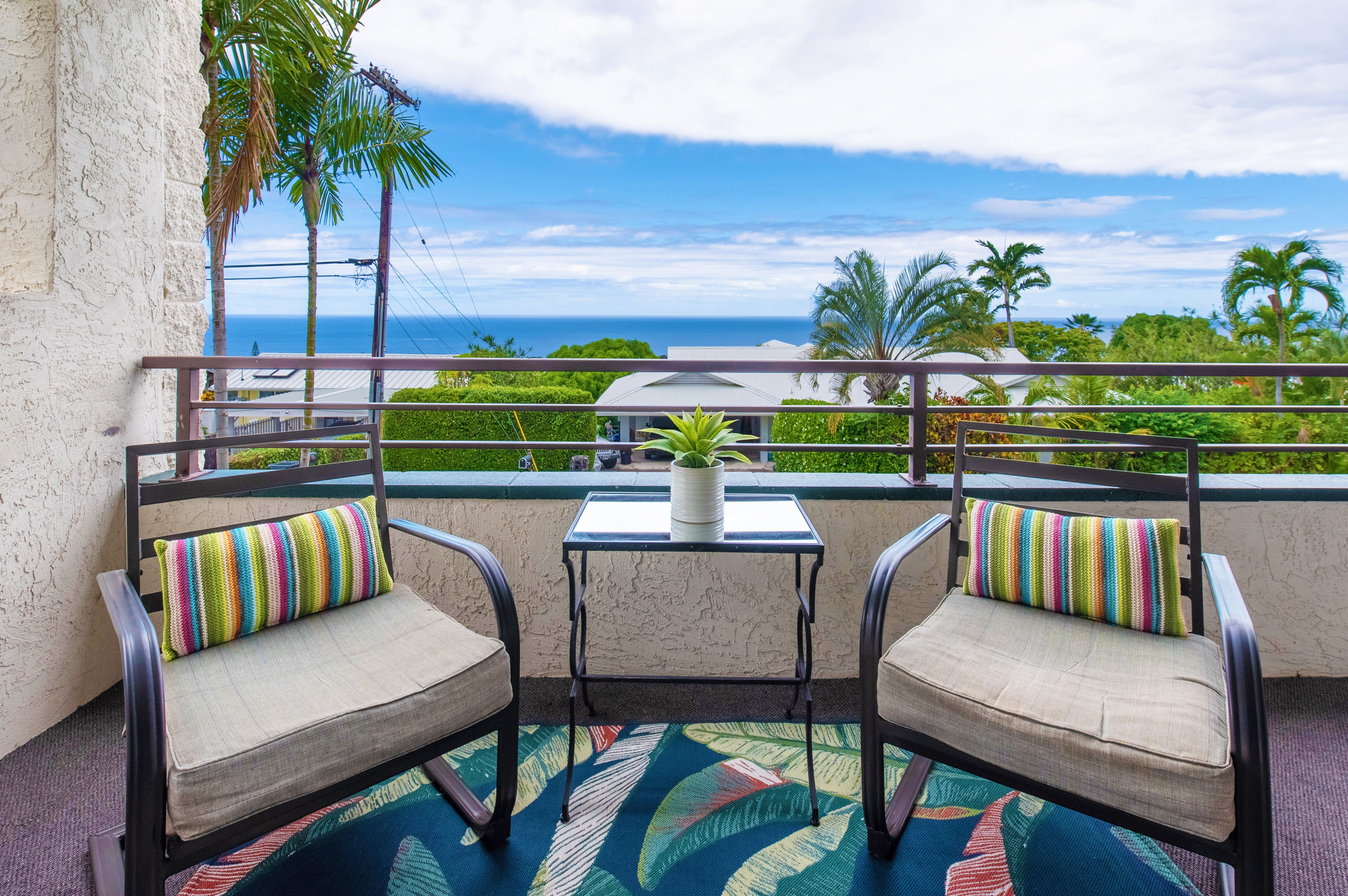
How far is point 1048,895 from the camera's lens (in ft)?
4.64

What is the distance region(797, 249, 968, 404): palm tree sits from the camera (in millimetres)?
11516

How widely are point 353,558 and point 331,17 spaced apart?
4.56 meters

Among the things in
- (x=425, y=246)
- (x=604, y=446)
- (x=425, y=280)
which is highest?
(x=425, y=246)

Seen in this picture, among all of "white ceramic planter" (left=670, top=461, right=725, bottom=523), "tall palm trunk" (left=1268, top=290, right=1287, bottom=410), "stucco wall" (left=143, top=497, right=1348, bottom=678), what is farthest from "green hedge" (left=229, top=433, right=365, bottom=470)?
"tall palm trunk" (left=1268, top=290, right=1287, bottom=410)

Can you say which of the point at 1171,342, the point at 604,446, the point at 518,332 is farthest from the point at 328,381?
the point at 518,332

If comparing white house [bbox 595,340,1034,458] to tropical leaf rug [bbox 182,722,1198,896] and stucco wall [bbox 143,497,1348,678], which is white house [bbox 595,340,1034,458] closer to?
stucco wall [bbox 143,497,1348,678]

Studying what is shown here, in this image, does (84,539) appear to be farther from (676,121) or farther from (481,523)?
(676,121)

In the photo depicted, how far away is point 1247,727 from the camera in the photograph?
1.10 metres

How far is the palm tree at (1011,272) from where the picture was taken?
29422mm

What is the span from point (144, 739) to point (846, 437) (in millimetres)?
9913

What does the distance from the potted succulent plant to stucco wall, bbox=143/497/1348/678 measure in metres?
0.55

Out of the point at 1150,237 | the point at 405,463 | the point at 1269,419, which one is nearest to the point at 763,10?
the point at 405,463

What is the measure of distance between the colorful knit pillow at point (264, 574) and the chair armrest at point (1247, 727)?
5.63 ft

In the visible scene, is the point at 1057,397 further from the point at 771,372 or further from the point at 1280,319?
the point at 1280,319
